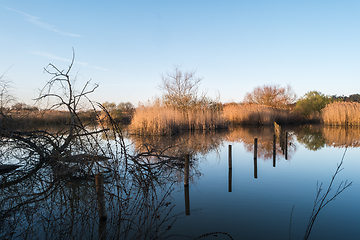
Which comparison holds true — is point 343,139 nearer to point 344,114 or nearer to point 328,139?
point 328,139

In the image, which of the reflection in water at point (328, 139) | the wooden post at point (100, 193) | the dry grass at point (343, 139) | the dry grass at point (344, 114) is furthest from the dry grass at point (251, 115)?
the wooden post at point (100, 193)

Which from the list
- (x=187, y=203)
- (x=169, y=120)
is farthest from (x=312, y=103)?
(x=187, y=203)

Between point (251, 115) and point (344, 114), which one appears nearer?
point (344, 114)

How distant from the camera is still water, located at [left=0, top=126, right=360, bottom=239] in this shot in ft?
9.99

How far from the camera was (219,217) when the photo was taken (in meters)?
3.77

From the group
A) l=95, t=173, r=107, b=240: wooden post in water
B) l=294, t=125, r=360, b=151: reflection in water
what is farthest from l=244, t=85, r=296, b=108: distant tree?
l=95, t=173, r=107, b=240: wooden post in water

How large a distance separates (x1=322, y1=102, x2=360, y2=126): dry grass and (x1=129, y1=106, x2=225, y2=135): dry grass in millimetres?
11259

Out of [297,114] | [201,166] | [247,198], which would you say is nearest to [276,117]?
[297,114]

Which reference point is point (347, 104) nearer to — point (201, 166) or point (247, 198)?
point (201, 166)

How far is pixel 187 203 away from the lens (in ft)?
14.1

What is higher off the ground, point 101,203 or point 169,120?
point 169,120

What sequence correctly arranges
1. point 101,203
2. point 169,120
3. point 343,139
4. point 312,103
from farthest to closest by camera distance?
point 312,103 < point 169,120 < point 343,139 < point 101,203

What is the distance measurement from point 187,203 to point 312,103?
3130cm

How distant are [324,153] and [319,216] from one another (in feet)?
21.3
